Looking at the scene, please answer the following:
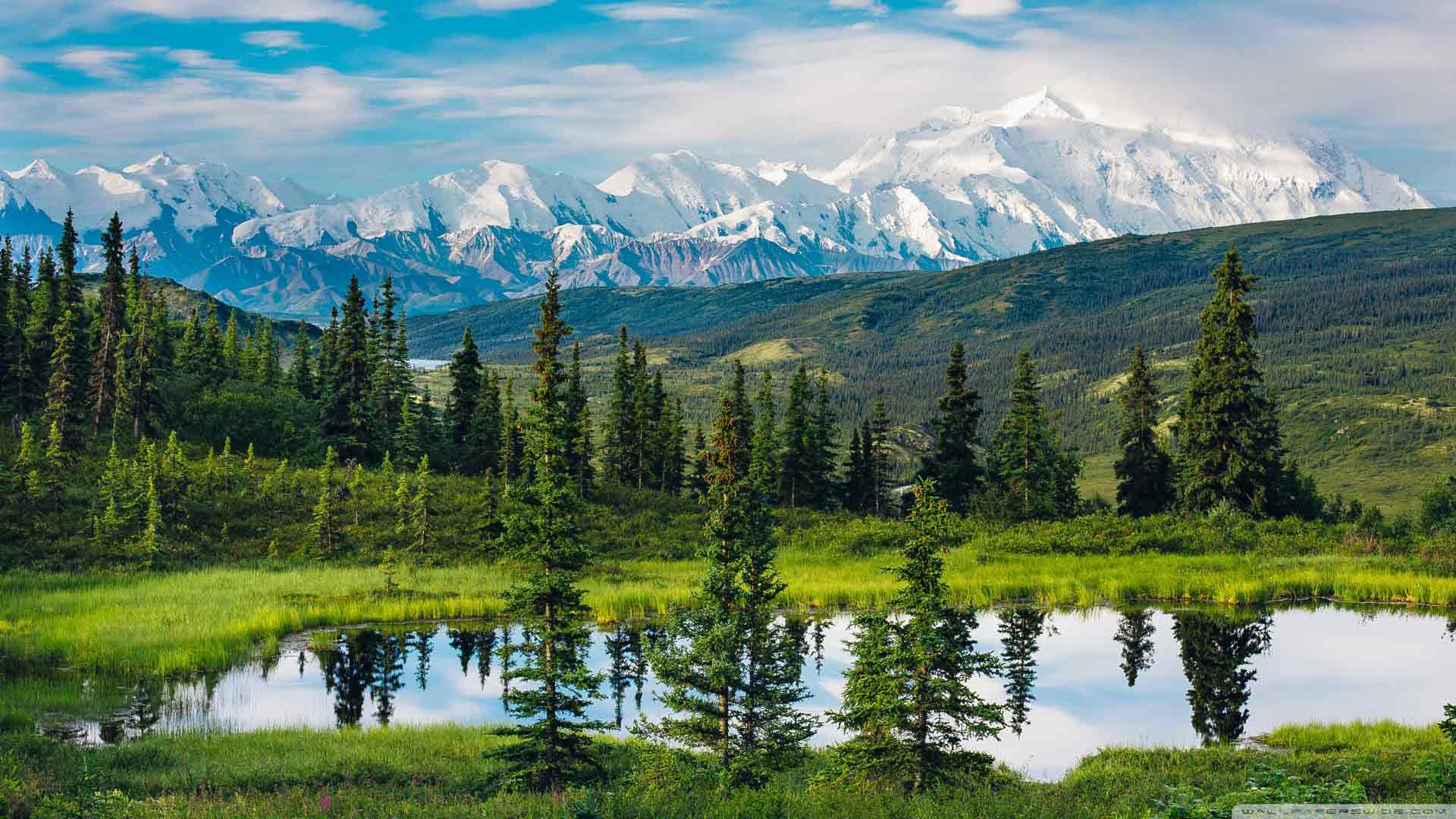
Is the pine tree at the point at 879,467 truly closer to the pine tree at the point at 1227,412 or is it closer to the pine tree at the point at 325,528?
the pine tree at the point at 1227,412

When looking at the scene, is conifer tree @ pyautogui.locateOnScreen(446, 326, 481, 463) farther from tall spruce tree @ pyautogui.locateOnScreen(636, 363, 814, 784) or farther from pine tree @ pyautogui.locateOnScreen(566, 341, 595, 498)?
tall spruce tree @ pyautogui.locateOnScreen(636, 363, 814, 784)

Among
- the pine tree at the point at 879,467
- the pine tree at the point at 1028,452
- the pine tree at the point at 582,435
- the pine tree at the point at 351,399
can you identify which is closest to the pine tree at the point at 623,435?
the pine tree at the point at 582,435

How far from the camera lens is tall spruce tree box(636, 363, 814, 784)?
21.4m

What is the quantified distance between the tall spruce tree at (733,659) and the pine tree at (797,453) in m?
59.3

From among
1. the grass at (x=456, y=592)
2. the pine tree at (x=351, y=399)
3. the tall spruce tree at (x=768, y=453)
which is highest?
the pine tree at (x=351, y=399)

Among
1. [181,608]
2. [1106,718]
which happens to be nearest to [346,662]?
[181,608]

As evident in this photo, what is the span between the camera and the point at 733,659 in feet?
70.2

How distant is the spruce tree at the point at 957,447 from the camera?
77250 millimetres

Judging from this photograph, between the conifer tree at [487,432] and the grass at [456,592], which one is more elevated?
the conifer tree at [487,432]

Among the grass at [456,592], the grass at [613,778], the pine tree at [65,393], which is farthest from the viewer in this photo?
the pine tree at [65,393]

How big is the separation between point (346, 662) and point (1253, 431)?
171 feet

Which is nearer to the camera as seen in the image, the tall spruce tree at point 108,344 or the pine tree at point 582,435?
the tall spruce tree at point 108,344

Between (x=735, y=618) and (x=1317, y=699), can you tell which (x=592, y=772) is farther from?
(x=1317, y=699)

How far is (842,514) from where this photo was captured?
72500 millimetres
